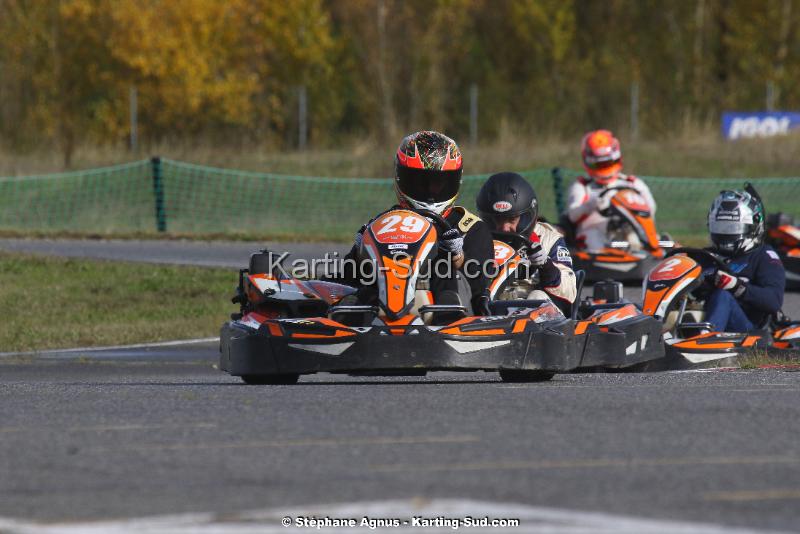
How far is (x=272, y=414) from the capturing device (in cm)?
727

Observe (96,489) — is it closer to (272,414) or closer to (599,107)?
(272,414)

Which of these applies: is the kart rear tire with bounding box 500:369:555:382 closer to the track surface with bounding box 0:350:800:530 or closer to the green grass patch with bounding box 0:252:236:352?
the track surface with bounding box 0:350:800:530

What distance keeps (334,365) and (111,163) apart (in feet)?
87.8

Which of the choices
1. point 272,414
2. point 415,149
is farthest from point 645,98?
point 272,414

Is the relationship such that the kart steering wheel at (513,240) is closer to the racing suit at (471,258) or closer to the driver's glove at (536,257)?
the driver's glove at (536,257)

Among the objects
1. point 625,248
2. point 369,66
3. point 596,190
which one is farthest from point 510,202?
point 369,66

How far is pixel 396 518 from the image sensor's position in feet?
16.2

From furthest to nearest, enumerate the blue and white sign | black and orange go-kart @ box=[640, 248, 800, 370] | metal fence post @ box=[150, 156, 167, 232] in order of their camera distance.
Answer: the blue and white sign → metal fence post @ box=[150, 156, 167, 232] → black and orange go-kart @ box=[640, 248, 800, 370]

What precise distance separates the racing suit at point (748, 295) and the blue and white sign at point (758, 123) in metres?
25.5

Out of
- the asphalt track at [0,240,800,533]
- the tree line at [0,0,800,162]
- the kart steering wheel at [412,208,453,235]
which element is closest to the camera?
the asphalt track at [0,240,800,533]

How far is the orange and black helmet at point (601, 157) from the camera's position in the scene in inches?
741

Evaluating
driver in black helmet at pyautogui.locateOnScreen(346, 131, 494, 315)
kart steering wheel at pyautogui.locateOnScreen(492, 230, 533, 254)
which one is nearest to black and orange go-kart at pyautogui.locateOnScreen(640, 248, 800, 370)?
kart steering wheel at pyautogui.locateOnScreen(492, 230, 533, 254)

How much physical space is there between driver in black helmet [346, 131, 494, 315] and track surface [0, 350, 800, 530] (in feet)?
4.55

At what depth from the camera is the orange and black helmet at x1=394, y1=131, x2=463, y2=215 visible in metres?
10.3
